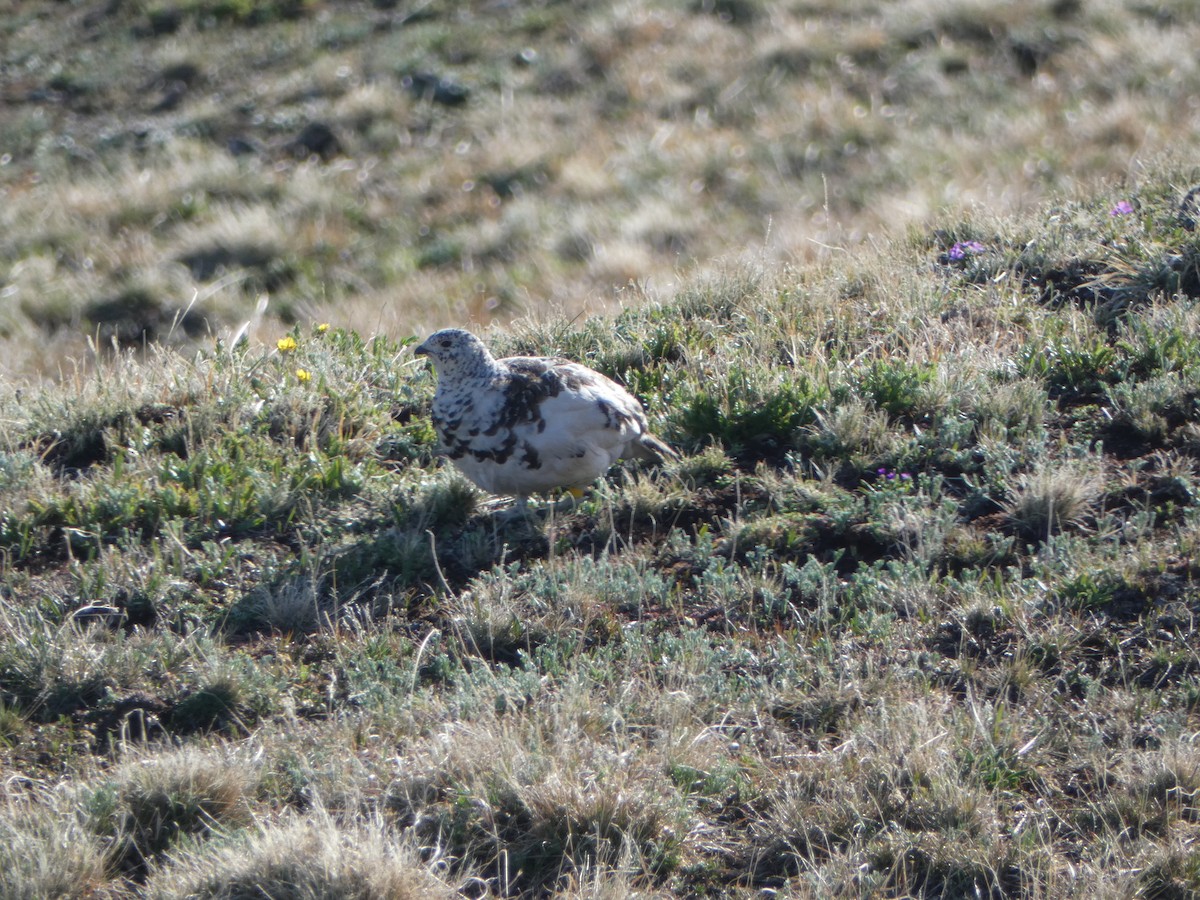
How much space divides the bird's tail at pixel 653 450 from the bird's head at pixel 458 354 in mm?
716

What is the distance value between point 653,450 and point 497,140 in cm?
839

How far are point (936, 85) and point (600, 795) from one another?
11.1 meters

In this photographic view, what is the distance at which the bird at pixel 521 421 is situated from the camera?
485cm

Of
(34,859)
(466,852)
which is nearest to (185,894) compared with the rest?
(34,859)

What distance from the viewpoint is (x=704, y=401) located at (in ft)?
18.0

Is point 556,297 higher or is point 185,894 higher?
point 185,894

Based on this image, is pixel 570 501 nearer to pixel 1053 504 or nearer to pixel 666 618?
pixel 666 618

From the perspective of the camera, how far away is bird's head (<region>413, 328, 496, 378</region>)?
4980 millimetres

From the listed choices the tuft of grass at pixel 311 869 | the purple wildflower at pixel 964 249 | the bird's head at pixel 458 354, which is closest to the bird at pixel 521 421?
the bird's head at pixel 458 354

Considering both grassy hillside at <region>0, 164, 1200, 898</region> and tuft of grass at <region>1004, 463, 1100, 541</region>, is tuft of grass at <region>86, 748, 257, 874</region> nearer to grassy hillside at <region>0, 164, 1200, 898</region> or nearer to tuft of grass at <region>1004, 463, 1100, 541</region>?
grassy hillside at <region>0, 164, 1200, 898</region>

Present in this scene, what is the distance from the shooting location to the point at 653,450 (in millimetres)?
5242

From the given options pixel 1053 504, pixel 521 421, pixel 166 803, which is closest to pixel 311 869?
pixel 166 803

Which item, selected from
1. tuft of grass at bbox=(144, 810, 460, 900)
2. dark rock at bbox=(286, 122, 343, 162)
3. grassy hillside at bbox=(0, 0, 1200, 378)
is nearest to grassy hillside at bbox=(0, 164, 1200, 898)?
tuft of grass at bbox=(144, 810, 460, 900)

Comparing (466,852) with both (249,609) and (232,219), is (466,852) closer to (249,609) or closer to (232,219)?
(249,609)
